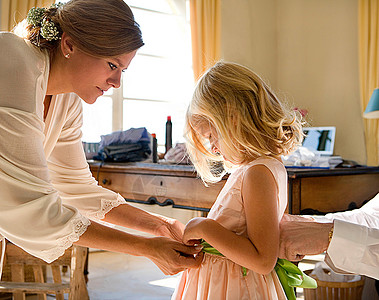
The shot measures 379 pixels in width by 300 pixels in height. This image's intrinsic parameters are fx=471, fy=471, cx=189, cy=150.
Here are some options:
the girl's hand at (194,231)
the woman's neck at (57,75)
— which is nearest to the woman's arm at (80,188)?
the woman's neck at (57,75)

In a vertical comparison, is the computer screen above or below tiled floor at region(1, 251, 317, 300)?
above

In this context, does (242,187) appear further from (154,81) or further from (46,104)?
(154,81)

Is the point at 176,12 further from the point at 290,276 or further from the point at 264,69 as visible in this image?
the point at 290,276

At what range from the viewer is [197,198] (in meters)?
2.46

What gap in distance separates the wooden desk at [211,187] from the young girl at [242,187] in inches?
29.3

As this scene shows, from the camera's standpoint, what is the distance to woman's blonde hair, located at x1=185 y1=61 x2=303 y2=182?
135 cm

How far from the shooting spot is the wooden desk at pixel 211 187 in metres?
2.14

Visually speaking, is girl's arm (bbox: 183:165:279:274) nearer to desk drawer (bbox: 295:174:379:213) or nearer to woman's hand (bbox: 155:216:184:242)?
woman's hand (bbox: 155:216:184:242)

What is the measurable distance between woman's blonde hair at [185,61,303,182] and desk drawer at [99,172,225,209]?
91 cm

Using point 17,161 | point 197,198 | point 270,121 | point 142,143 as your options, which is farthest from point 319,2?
point 17,161

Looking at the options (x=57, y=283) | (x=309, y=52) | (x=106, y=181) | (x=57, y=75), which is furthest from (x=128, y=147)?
(x=309, y=52)

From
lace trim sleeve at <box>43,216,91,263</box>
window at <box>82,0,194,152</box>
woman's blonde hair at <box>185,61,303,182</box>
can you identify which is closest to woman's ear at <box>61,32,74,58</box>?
woman's blonde hair at <box>185,61,303,182</box>

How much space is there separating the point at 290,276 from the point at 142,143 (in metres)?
2.03

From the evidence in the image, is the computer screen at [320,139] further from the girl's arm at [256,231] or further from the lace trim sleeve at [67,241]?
the lace trim sleeve at [67,241]
